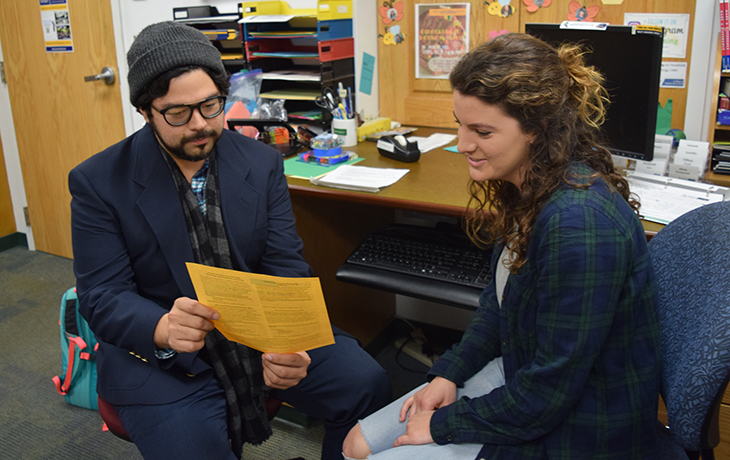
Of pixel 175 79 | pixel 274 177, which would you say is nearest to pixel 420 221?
pixel 274 177

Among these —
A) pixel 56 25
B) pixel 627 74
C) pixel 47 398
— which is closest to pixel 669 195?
pixel 627 74

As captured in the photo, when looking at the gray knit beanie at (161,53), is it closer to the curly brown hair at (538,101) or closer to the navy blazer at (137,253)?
the navy blazer at (137,253)

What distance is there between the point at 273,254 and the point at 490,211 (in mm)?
502

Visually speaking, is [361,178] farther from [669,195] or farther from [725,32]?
[725,32]

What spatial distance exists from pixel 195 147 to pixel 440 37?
3.87ft

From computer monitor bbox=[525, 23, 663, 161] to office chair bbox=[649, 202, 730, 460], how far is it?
49 centimetres

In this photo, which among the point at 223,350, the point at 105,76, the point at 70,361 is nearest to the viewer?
the point at 223,350

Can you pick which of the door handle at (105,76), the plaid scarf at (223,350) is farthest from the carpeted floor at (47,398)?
the door handle at (105,76)

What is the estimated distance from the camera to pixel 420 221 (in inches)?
85.5

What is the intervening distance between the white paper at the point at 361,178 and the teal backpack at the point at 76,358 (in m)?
0.83

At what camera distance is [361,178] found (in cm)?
158

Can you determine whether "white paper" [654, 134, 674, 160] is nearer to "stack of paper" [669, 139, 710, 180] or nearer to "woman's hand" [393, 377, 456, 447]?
"stack of paper" [669, 139, 710, 180]

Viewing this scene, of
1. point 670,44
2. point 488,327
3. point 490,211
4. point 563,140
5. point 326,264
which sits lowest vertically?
point 326,264

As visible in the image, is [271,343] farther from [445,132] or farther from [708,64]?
[708,64]
